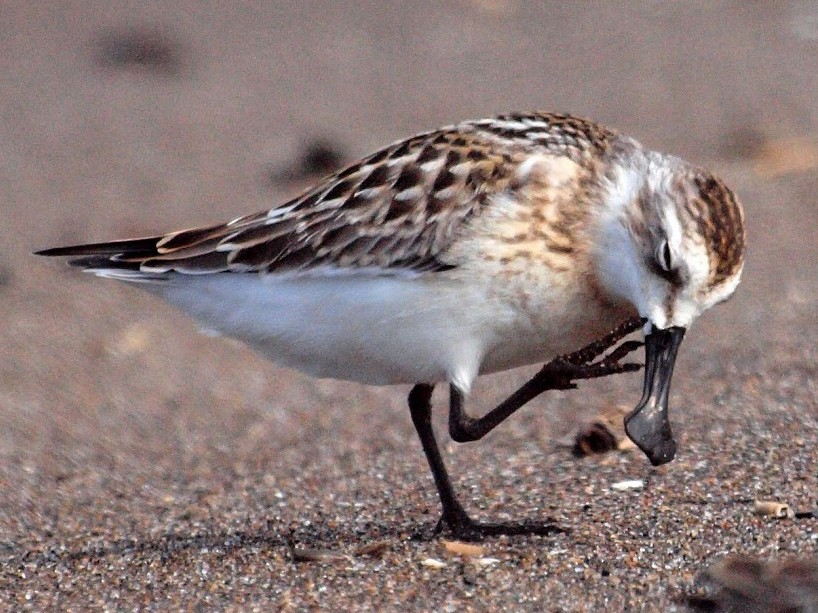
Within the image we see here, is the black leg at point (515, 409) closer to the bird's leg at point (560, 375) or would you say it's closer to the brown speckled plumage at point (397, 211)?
the bird's leg at point (560, 375)

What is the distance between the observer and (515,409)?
493 centimetres

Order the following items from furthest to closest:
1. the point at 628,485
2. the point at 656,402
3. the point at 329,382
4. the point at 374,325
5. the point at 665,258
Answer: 1. the point at 329,382
2. the point at 628,485
3. the point at 374,325
4. the point at 656,402
5. the point at 665,258

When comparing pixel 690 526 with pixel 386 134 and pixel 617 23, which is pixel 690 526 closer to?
pixel 386 134

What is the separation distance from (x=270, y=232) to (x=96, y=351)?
296 centimetres

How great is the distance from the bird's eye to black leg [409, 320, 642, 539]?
42cm

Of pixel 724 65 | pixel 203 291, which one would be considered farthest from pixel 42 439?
pixel 724 65

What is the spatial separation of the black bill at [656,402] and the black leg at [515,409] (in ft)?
0.44

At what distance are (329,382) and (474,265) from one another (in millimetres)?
3042

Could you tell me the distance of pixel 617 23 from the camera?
1136 cm

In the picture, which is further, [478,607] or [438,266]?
[438,266]

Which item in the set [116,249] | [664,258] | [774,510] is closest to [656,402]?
[664,258]

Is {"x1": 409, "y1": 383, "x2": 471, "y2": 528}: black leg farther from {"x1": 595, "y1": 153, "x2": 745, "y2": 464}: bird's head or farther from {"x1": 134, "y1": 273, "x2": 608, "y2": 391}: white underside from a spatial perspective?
{"x1": 595, "y1": 153, "x2": 745, "y2": 464}: bird's head

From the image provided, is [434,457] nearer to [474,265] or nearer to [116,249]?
[474,265]

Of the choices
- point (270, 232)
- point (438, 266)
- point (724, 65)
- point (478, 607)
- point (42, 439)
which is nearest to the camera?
point (478, 607)
